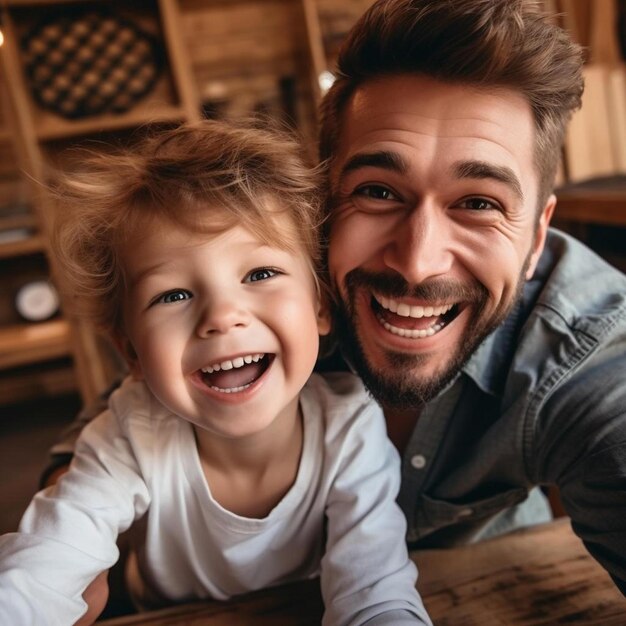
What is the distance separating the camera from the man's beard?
1.07 meters

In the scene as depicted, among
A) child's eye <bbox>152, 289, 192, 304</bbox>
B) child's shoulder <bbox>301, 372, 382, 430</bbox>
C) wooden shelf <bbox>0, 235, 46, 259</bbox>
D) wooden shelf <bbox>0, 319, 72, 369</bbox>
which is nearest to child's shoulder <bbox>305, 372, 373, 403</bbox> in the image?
child's shoulder <bbox>301, 372, 382, 430</bbox>

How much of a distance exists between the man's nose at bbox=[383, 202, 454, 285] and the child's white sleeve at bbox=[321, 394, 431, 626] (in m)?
0.26

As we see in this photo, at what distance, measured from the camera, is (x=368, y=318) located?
1142mm

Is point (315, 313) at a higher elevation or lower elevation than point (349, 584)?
higher

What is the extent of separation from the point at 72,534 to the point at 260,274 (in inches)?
17.9

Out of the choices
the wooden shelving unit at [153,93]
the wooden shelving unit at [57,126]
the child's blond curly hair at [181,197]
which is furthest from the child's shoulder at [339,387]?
the wooden shelving unit at [57,126]

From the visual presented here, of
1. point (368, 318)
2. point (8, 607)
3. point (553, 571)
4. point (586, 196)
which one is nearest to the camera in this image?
point (8, 607)

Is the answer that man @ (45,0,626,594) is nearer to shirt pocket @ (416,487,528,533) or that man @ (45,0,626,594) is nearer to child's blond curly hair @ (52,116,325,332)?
shirt pocket @ (416,487,528,533)

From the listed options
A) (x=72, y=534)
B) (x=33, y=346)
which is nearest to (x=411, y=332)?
(x=72, y=534)

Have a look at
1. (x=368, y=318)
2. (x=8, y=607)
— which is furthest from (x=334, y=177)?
(x=8, y=607)

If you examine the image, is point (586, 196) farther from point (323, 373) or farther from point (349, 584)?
point (349, 584)

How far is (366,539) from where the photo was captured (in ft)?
3.04

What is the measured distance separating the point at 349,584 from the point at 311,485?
185 millimetres

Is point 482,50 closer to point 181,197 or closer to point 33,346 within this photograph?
point 181,197
